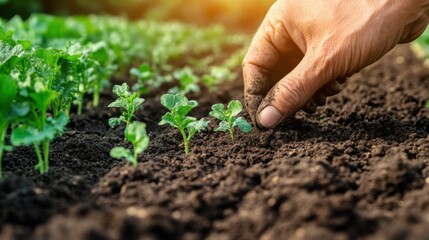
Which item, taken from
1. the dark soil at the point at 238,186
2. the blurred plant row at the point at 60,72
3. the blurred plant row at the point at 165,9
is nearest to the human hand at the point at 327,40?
the dark soil at the point at 238,186

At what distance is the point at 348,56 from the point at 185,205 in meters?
1.53

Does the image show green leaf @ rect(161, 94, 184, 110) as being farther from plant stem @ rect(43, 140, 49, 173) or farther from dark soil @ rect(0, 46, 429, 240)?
plant stem @ rect(43, 140, 49, 173)

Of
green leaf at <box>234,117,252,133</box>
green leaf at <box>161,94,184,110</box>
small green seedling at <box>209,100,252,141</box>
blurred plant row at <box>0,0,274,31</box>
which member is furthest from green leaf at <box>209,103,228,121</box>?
blurred plant row at <box>0,0,274,31</box>

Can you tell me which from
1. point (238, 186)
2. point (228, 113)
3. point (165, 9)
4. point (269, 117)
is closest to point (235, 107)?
point (228, 113)

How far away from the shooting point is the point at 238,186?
2.39 meters

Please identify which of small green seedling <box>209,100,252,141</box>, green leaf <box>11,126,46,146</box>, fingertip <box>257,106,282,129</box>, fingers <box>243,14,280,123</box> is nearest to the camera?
green leaf <box>11,126,46,146</box>

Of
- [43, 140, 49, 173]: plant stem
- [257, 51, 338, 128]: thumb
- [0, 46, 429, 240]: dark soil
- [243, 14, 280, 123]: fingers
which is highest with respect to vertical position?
[243, 14, 280, 123]: fingers

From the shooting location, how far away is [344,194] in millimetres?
2312

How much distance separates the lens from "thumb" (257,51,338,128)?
3174 mm

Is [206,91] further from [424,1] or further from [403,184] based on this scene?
[403,184]

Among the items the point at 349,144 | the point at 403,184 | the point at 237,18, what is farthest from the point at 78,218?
the point at 237,18

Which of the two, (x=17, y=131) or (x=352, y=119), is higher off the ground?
(x=17, y=131)

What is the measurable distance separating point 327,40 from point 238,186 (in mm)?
1273

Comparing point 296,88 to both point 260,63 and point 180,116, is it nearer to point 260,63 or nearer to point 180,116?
point 260,63
